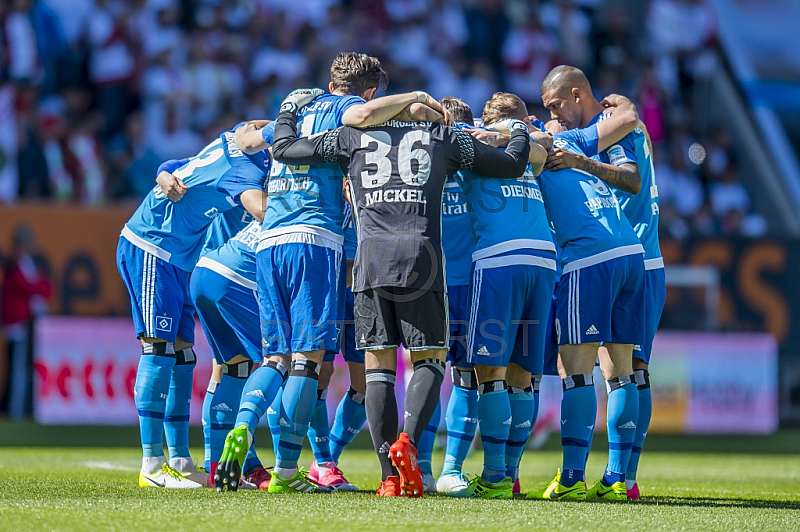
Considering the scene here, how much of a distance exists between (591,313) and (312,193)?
182 cm

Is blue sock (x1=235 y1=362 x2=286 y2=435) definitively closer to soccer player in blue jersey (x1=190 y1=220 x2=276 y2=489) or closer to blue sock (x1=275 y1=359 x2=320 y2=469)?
blue sock (x1=275 y1=359 x2=320 y2=469)

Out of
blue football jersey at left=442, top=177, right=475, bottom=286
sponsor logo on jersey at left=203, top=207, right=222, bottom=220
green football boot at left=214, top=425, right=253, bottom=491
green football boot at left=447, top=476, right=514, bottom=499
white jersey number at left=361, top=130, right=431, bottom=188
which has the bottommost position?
green football boot at left=447, top=476, right=514, bottom=499

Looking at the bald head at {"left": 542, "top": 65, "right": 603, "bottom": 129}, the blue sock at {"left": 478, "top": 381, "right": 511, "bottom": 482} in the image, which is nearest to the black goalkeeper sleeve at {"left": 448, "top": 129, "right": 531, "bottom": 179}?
the bald head at {"left": 542, "top": 65, "right": 603, "bottom": 129}

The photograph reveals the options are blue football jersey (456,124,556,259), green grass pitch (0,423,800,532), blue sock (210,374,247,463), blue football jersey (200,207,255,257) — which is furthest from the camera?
blue football jersey (200,207,255,257)

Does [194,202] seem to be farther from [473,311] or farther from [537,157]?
[537,157]

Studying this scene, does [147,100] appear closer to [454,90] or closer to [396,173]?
[454,90]

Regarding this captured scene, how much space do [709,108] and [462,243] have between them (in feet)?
45.4

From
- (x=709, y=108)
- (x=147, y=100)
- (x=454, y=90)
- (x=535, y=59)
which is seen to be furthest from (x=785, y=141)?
(x=147, y=100)

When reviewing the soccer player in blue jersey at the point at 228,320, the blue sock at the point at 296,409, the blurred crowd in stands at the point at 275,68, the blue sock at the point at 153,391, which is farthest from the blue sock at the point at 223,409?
the blurred crowd in stands at the point at 275,68

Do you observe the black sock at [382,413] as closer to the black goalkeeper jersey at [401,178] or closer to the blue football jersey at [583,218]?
the black goalkeeper jersey at [401,178]

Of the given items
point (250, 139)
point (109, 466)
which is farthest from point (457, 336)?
point (109, 466)

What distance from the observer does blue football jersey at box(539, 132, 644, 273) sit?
6.45m

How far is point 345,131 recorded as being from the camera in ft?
19.6

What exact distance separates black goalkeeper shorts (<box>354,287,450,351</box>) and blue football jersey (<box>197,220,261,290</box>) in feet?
3.82
